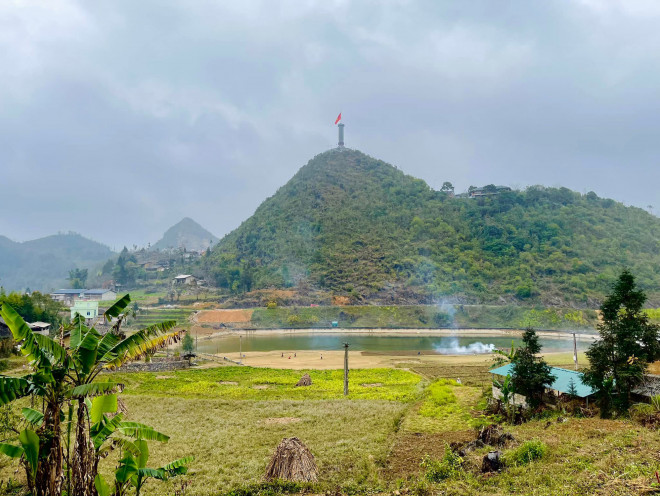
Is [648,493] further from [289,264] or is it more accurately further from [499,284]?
[289,264]

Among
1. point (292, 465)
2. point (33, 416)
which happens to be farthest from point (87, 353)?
point (292, 465)

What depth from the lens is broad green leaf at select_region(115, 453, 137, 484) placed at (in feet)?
28.9

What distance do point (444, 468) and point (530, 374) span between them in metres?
9.92

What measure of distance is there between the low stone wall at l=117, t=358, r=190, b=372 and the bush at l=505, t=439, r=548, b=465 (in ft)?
136

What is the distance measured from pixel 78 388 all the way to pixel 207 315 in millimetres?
103957

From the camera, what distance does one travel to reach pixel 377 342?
3132 inches

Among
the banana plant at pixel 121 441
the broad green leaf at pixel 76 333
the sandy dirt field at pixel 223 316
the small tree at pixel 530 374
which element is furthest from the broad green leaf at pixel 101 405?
the sandy dirt field at pixel 223 316

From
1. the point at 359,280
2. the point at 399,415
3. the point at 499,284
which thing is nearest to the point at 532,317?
the point at 499,284

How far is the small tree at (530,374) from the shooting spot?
20.4m

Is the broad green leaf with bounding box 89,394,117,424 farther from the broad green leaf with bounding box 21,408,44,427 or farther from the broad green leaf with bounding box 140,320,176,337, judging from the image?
the broad green leaf with bounding box 140,320,176,337

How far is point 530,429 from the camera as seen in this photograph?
17.0 m

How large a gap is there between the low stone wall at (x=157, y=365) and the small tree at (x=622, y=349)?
4138 centimetres

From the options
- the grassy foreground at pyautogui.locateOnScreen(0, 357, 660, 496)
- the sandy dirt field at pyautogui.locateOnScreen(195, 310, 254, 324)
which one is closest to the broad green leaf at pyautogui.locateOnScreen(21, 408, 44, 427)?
the grassy foreground at pyautogui.locateOnScreen(0, 357, 660, 496)

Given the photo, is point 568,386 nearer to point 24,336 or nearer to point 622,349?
point 622,349
